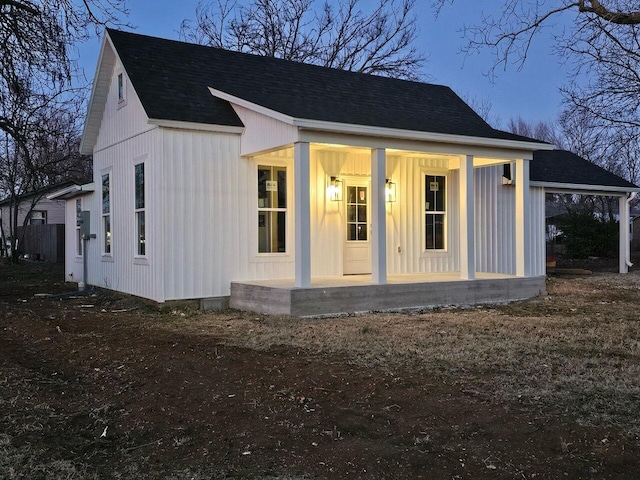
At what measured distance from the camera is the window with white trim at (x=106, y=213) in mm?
12570

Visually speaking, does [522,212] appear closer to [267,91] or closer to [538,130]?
[267,91]

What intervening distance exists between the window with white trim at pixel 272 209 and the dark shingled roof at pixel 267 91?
3.77ft

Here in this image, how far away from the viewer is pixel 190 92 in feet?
35.7

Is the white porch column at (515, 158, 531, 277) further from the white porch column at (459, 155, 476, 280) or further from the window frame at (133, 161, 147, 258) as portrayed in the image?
the window frame at (133, 161, 147, 258)

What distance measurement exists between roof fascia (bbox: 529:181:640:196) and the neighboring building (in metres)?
14.3

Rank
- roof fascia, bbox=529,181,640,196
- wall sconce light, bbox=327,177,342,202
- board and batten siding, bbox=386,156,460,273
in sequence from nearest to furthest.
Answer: wall sconce light, bbox=327,177,342,202, board and batten siding, bbox=386,156,460,273, roof fascia, bbox=529,181,640,196

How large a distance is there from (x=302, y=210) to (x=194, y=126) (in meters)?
2.47

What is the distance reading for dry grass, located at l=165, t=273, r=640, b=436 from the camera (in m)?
4.94

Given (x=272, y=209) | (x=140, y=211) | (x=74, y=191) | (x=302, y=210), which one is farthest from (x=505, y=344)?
(x=74, y=191)

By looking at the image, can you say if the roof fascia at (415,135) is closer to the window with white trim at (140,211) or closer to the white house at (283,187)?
the white house at (283,187)

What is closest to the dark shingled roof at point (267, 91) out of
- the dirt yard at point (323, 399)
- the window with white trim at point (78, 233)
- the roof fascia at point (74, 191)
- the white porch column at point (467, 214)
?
the white porch column at point (467, 214)

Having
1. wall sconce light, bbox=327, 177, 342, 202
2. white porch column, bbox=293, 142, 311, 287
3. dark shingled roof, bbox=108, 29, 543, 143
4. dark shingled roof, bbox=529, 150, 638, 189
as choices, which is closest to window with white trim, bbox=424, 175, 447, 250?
dark shingled roof, bbox=108, 29, 543, 143

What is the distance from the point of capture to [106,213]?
12.7 meters

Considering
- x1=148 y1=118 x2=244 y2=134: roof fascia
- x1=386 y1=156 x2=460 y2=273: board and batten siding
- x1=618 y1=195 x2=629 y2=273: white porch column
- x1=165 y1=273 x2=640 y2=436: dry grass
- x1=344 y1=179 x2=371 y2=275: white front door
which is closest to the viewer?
x1=165 y1=273 x2=640 y2=436: dry grass
